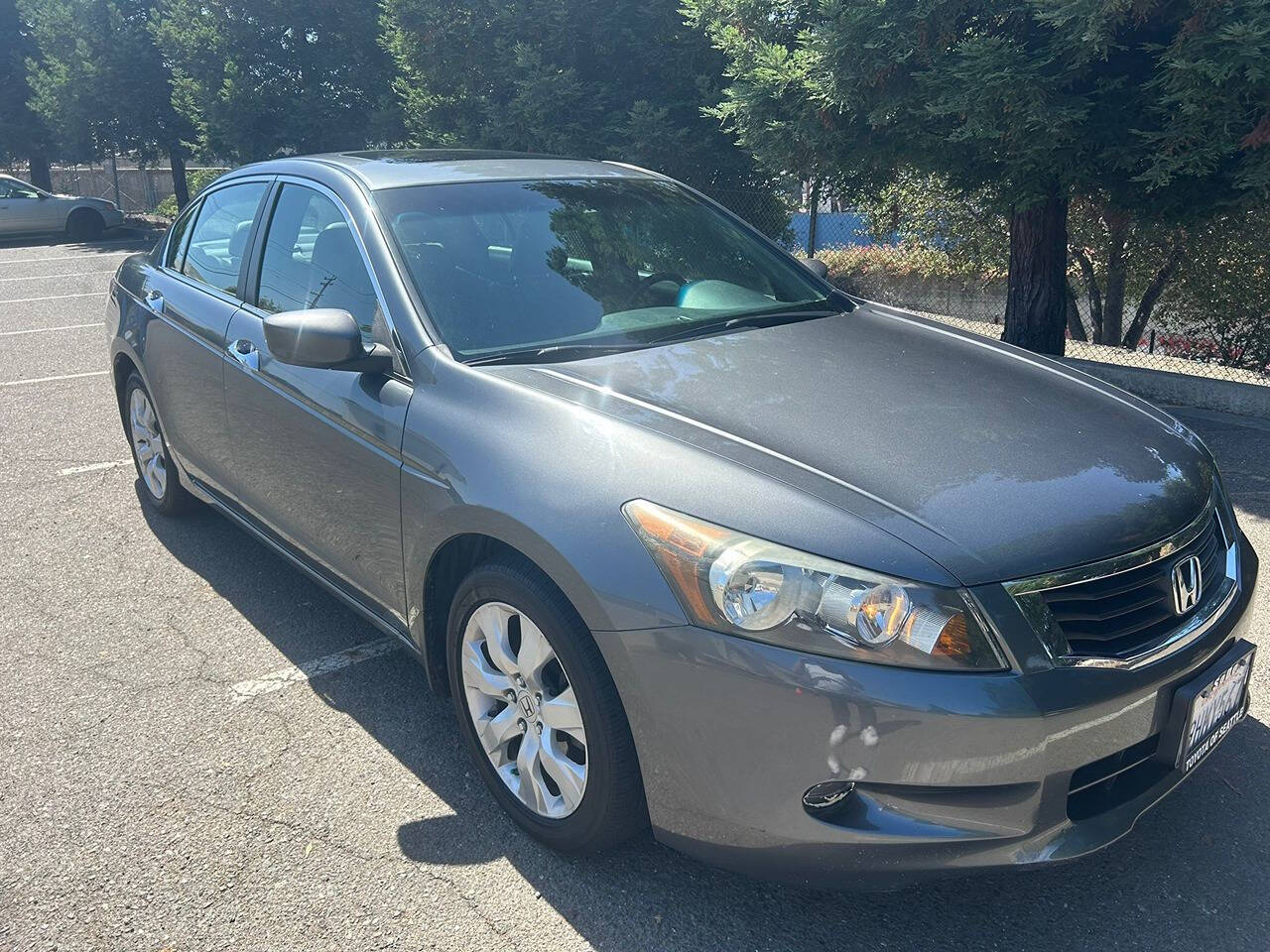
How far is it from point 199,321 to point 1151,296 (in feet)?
34.6

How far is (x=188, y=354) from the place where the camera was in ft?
14.0

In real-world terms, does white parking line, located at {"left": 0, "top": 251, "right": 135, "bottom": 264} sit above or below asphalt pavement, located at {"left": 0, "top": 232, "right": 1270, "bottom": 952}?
below

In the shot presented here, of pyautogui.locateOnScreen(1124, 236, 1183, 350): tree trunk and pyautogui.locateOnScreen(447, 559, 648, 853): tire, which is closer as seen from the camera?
pyautogui.locateOnScreen(447, 559, 648, 853): tire

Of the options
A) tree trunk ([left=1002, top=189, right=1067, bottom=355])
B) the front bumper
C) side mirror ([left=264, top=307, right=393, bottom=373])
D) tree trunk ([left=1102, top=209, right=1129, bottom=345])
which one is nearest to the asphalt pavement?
the front bumper

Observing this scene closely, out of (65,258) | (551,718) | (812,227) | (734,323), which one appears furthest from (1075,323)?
(65,258)

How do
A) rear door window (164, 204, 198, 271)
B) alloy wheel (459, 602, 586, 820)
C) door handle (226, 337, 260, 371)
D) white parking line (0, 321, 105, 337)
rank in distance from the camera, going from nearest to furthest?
alloy wheel (459, 602, 586, 820) < door handle (226, 337, 260, 371) < rear door window (164, 204, 198, 271) < white parking line (0, 321, 105, 337)

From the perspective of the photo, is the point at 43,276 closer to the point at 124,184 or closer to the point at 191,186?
the point at 191,186

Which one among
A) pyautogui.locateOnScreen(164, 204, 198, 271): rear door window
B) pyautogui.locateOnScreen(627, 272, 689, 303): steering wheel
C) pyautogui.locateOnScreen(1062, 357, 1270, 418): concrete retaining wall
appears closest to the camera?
pyautogui.locateOnScreen(627, 272, 689, 303): steering wheel

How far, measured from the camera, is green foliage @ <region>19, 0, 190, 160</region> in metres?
22.6

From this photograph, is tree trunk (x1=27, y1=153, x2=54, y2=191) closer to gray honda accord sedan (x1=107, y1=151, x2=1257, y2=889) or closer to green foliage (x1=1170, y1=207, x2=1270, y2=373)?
green foliage (x1=1170, y1=207, x2=1270, y2=373)

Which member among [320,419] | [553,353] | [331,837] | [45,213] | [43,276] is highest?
[553,353]

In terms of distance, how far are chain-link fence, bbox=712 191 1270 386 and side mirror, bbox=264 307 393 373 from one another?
7.23 m

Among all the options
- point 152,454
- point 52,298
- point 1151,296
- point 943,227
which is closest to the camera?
point 152,454

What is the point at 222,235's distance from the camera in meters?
4.36
